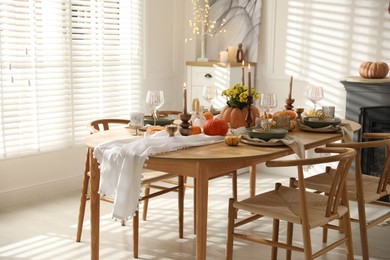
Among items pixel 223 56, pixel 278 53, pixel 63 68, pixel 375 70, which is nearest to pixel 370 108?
pixel 375 70

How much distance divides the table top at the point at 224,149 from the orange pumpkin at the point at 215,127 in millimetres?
146

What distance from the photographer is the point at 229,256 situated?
3.24 meters

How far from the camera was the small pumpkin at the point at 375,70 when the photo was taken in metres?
5.03

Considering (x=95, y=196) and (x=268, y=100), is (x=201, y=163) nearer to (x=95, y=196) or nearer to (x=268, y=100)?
(x=95, y=196)

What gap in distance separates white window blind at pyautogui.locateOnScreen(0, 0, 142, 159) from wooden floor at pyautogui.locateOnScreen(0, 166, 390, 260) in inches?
22.8

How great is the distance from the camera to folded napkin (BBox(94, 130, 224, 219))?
2.98 meters

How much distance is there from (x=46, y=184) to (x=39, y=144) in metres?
0.37

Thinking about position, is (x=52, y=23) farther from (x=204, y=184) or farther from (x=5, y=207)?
(x=204, y=184)

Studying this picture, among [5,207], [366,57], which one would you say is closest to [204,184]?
[5,207]

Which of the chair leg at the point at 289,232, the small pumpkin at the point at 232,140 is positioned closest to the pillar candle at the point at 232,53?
the chair leg at the point at 289,232

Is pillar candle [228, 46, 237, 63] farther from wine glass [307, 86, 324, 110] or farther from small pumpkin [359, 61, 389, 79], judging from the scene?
wine glass [307, 86, 324, 110]

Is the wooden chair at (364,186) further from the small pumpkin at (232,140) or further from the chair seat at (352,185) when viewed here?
the small pumpkin at (232,140)

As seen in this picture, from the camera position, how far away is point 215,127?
3443 mm

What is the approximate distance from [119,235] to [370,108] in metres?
2.37
